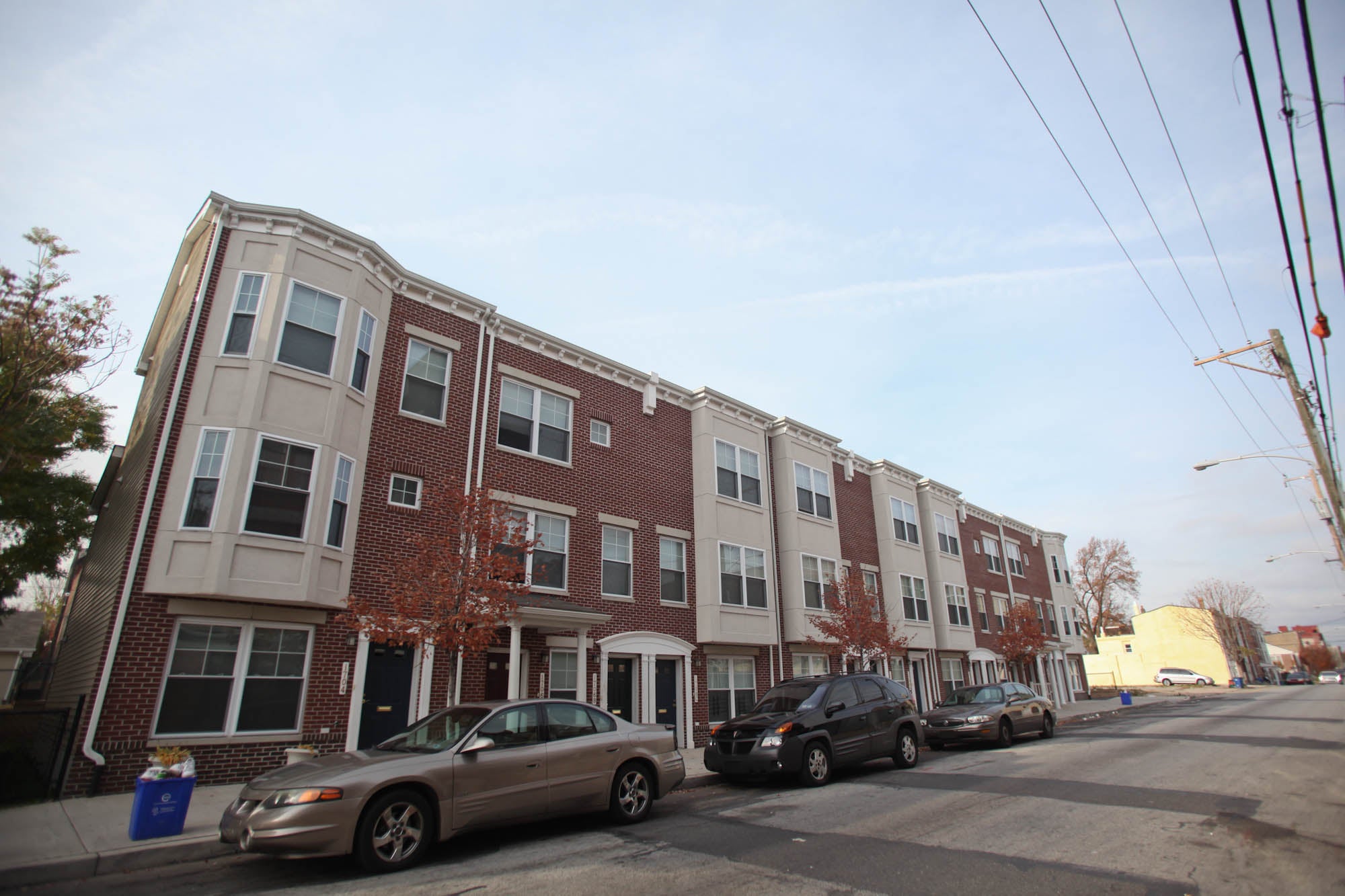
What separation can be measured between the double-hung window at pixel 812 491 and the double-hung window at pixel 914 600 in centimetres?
545

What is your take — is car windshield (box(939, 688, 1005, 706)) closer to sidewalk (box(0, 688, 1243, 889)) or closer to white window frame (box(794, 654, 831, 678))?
white window frame (box(794, 654, 831, 678))

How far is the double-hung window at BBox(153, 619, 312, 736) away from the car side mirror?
6.08 m

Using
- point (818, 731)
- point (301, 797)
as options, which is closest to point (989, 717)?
point (818, 731)

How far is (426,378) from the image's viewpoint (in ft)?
49.9

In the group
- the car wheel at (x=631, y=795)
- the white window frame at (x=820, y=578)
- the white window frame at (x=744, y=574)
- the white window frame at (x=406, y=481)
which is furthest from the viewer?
the white window frame at (x=820, y=578)

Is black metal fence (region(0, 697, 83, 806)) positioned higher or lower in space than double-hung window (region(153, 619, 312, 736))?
lower

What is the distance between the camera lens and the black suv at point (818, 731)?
1111cm

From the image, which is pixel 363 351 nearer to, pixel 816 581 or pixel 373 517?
pixel 373 517

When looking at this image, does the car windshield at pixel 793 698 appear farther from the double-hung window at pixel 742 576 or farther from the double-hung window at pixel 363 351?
the double-hung window at pixel 363 351

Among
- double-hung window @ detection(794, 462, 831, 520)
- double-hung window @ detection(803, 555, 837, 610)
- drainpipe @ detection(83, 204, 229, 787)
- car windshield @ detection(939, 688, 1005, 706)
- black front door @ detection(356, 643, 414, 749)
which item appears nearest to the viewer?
drainpipe @ detection(83, 204, 229, 787)

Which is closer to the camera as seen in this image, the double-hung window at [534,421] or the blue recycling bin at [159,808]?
the blue recycling bin at [159,808]

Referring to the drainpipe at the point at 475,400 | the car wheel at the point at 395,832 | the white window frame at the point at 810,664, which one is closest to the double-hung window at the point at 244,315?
the drainpipe at the point at 475,400

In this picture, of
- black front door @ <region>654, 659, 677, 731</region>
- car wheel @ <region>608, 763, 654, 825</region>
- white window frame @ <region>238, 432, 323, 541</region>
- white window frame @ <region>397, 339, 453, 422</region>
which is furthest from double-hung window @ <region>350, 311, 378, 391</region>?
black front door @ <region>654, 659, 677, 731</region>

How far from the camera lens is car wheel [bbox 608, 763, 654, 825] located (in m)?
8.55
